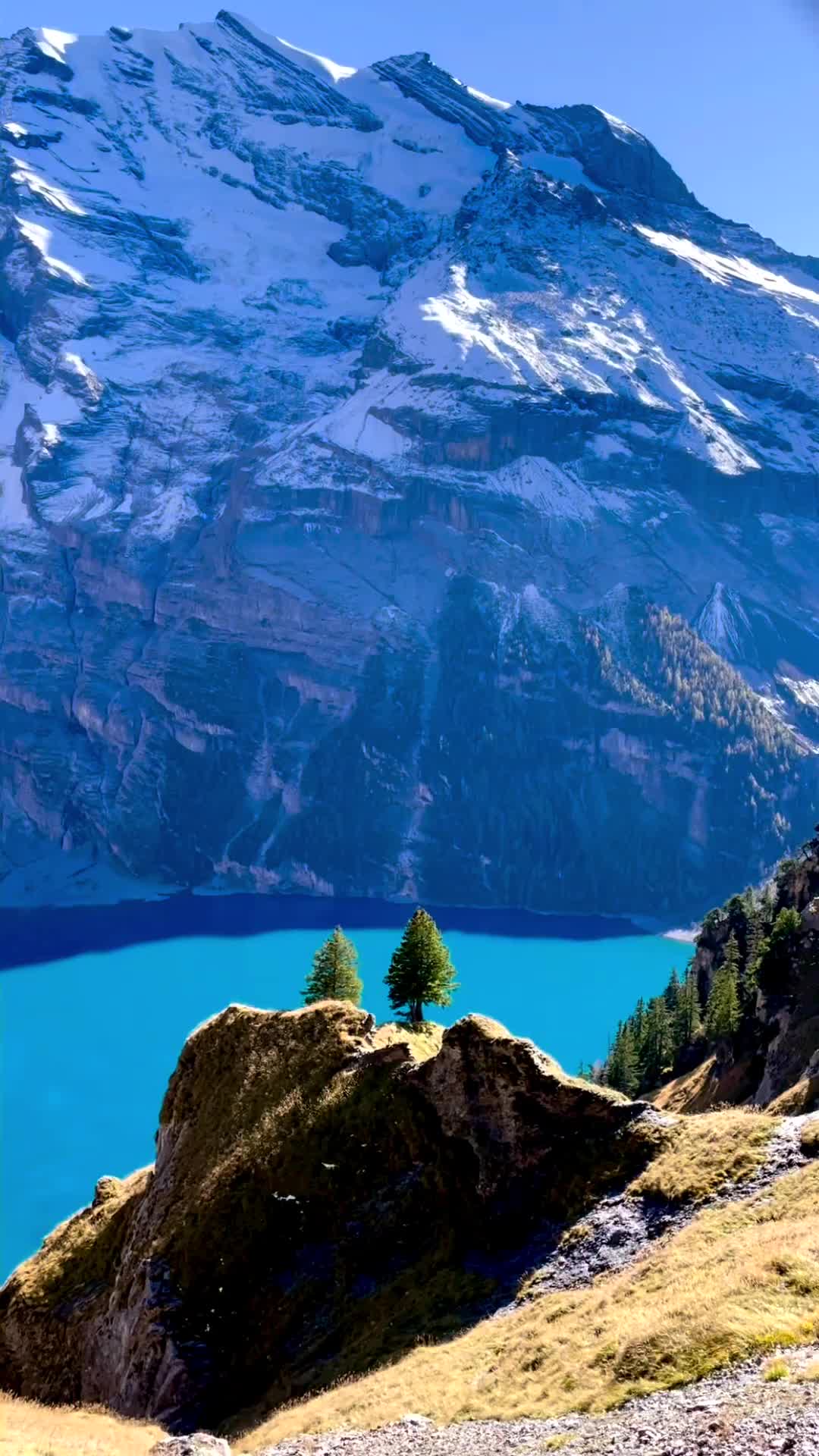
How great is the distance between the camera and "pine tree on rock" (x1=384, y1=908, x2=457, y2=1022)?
45.6m

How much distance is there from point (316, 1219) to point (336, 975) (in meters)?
18.6

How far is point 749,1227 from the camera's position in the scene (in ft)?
78.1

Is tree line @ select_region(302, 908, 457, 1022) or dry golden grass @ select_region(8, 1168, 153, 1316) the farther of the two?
tree line @ select_region(302, 908, 457, 1022)

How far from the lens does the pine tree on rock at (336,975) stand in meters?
51.2

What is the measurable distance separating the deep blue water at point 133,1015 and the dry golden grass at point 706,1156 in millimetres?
71293

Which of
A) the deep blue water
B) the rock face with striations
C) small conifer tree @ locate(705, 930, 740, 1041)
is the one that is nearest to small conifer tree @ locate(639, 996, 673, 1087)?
small conifer tree @ locate(705, 930, 740, 1041)

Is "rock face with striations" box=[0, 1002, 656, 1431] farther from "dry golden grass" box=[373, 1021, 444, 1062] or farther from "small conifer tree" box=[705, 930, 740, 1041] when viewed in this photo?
"small conifer tree" box=[705, 930, 740, 1041]

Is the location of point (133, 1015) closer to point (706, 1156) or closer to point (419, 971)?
point (419, 971)

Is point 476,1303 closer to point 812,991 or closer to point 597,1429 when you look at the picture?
point 597,1429

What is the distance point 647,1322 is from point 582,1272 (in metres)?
6.46

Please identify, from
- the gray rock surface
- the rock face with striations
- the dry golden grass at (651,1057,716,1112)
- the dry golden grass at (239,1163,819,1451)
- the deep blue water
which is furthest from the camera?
the deep blue water

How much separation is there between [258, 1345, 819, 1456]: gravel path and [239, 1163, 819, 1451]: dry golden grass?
0.47 meters

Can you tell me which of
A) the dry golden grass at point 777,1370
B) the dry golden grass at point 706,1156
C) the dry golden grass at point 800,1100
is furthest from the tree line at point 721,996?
the dry golden grass at point 777,1370

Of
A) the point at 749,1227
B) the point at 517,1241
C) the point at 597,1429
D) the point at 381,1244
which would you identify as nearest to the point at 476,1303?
the point at 517,1241
